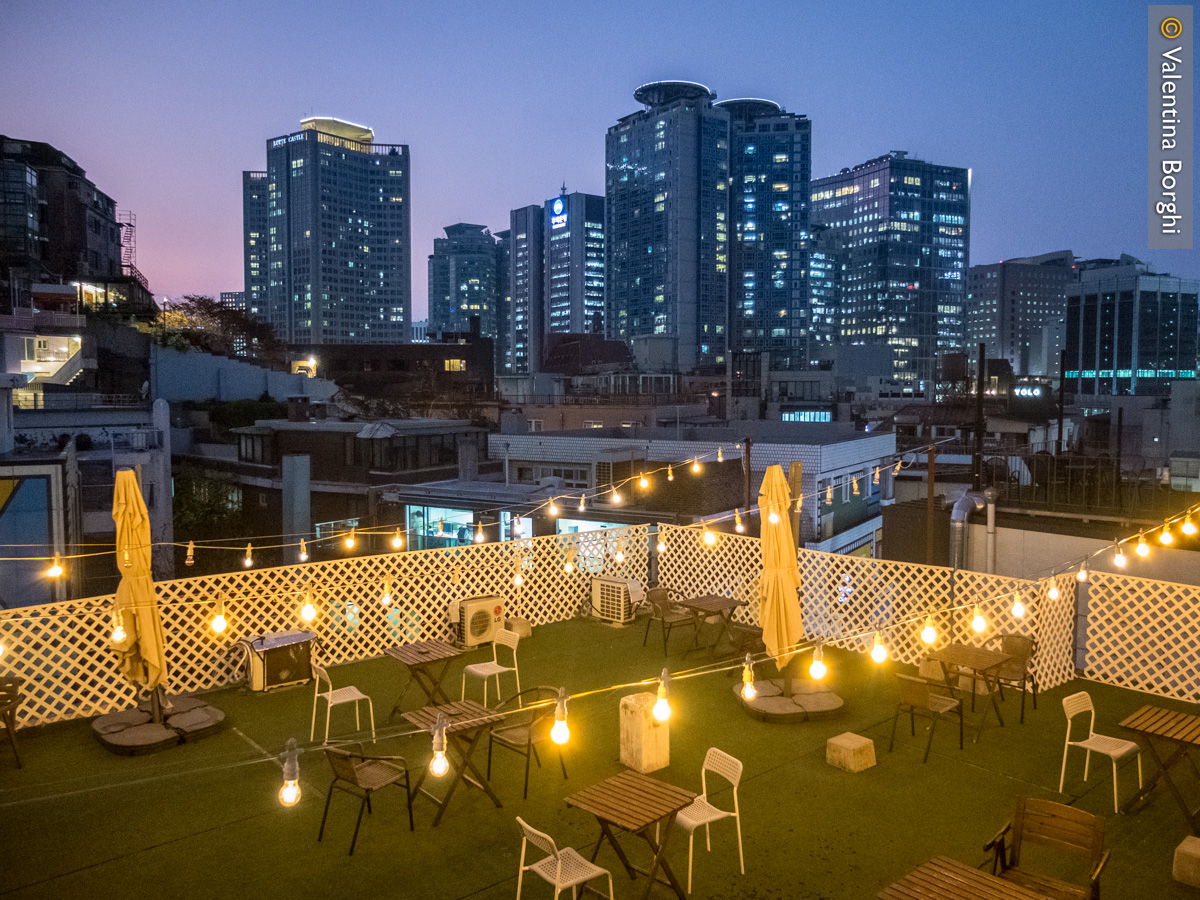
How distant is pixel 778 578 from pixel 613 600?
4.42 m

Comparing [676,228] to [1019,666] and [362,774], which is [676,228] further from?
[362,774]

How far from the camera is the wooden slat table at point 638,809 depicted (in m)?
4.55

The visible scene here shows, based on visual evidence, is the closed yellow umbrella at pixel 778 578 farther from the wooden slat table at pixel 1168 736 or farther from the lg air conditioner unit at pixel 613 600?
the lg air conditioner unit at pixel 613 600

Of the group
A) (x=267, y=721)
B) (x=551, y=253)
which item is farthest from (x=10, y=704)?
(x=551, y=253)

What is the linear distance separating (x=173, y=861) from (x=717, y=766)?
3685 mm

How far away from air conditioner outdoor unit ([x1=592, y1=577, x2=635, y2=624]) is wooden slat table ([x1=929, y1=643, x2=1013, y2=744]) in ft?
15.3

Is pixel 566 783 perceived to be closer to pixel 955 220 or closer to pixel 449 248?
pixel 955 220

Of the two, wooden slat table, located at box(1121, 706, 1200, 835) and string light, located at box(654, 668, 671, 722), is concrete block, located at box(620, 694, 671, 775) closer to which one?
string light, located at box(654, 668, 671, 722)

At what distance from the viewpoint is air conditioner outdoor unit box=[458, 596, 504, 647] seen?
10.2 m

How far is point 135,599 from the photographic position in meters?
7.04

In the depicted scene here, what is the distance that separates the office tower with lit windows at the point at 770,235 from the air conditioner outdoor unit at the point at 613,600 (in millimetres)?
110091

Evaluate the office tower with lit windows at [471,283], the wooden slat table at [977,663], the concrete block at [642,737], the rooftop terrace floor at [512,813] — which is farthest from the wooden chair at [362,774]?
the office tower with lit windows at [471,283]

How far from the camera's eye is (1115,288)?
101625 mm

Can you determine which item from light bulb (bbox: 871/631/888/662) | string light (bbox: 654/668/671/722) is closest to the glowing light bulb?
light bulb (bbox: 871/631/888/662)
